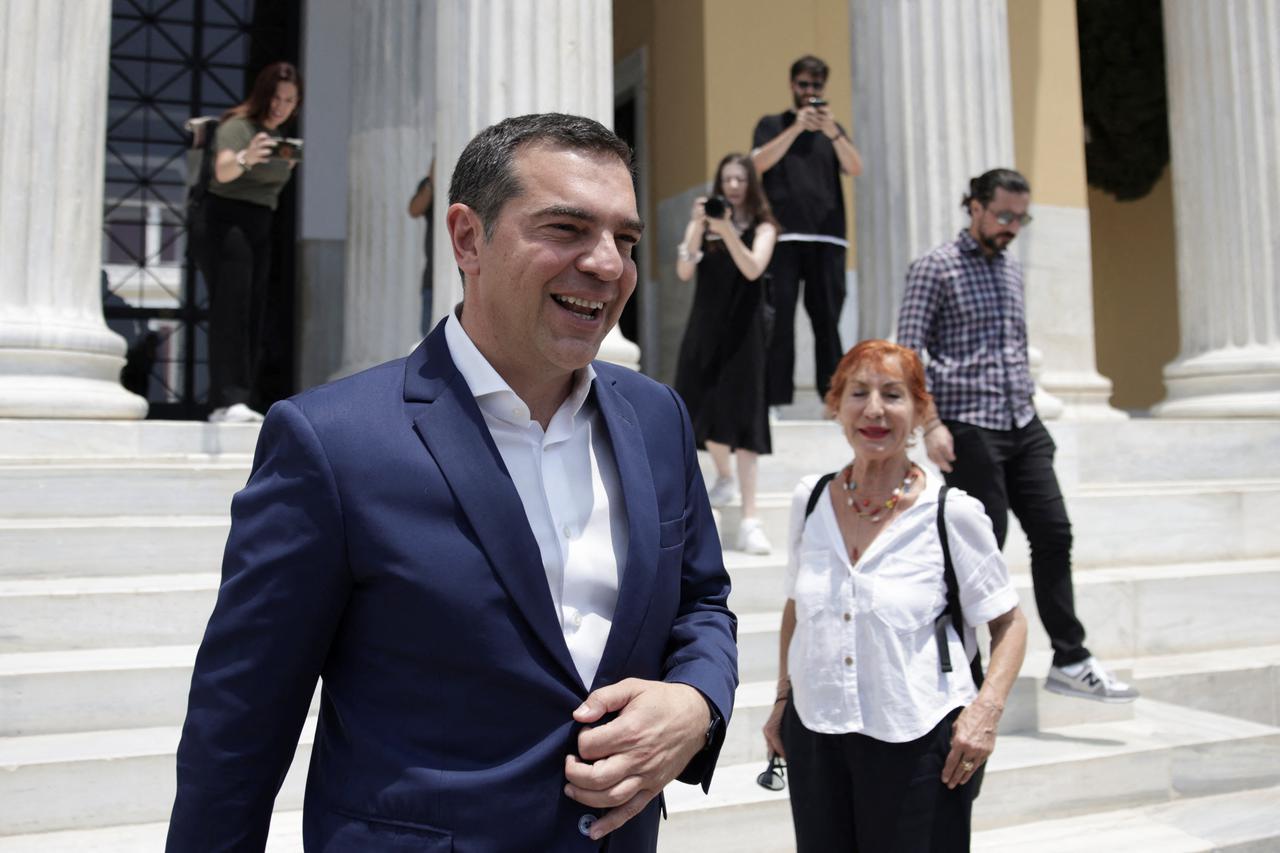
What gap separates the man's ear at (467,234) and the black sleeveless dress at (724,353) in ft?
13.7

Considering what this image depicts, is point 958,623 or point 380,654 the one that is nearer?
point 380,654

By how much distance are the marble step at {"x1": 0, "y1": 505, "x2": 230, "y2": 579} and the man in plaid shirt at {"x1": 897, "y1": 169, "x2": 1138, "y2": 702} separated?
3.20 metres

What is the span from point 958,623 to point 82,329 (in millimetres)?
5116

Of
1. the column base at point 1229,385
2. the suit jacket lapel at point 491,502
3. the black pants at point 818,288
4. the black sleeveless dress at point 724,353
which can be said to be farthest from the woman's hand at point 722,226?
the column base at point 1229,385

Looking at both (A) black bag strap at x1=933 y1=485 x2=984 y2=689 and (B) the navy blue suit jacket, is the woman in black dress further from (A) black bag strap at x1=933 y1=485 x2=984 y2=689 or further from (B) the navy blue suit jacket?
(B) the navy blue suit jacket

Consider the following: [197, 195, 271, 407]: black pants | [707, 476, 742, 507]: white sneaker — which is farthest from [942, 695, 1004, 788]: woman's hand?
[197, 195, 271, 407]: black pants

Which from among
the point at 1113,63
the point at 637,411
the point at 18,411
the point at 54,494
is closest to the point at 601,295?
the point at 637,411

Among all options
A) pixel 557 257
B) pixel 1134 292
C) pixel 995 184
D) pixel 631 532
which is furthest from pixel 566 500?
pixel 1134 292

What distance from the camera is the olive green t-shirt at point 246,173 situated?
6184mm

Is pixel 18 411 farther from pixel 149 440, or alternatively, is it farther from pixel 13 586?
pixel 13 586

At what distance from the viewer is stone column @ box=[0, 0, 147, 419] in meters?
5.84

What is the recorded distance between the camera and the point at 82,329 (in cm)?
601

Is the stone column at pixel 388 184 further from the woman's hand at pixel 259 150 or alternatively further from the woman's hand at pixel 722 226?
the woman's hand at pixel 722 226

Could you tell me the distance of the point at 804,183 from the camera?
7.07 meters
